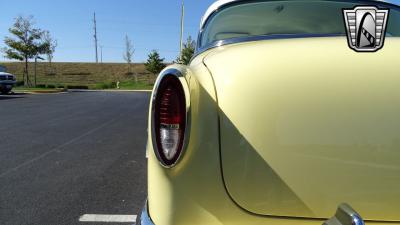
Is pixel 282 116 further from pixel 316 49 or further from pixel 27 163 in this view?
pixel 27 163

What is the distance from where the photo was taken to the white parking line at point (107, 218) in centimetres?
375

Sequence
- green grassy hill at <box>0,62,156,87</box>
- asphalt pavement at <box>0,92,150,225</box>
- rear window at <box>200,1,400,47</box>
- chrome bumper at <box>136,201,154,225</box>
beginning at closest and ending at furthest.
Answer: chrome bumper at <box>136,201,154,225</box>
rear window at <box>200,1,400,47</box>
asphalt pavement at <box>0,92,150,225</box>
green grassy hill at <box>0,62,156,87</box>

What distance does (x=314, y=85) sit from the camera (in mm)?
1704

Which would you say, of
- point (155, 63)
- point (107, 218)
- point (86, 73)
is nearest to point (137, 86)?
point (155, 63)

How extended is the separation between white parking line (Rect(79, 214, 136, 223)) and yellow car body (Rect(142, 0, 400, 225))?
210 cm

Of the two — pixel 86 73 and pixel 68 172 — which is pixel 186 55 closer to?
pixel 68 172

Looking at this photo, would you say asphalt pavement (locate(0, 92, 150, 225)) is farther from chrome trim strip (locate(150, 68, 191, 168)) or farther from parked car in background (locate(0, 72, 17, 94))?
parked car in background (locate(0, 72, 17, 94))

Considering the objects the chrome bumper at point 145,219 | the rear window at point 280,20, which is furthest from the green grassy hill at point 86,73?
the chrome bumper at point 145,219

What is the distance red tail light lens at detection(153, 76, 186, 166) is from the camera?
1772 millimetres

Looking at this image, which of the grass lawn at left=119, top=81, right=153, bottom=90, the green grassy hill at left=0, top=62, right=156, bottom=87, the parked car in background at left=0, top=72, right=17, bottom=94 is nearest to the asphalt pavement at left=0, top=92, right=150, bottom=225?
the parked car in background at left=0, top=72, right=17, bottom=94

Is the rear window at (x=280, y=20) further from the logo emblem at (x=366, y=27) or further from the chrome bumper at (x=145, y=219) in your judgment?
the chrome bumper at (x=145, y=219)

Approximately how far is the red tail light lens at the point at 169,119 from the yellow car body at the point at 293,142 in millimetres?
35

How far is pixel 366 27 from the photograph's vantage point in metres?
1.69

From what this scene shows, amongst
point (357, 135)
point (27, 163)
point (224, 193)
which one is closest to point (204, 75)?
point (224, 193)
